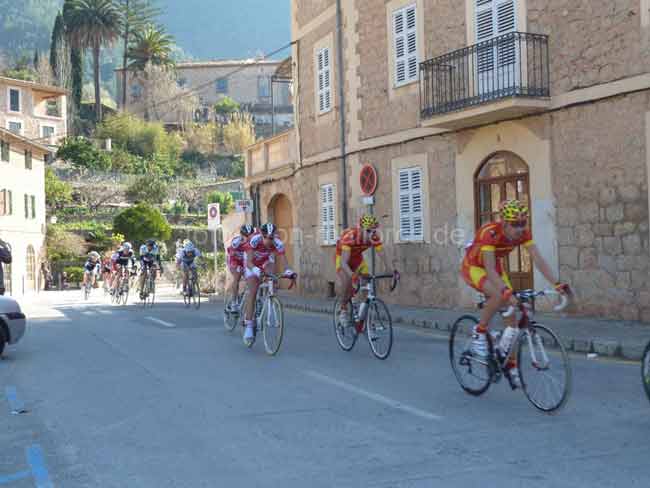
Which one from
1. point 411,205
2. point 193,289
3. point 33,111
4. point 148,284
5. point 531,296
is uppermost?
point 33,111

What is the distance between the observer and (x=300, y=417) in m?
7.48

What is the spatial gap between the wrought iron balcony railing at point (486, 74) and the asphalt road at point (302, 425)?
19.9 ft

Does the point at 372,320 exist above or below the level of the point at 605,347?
above

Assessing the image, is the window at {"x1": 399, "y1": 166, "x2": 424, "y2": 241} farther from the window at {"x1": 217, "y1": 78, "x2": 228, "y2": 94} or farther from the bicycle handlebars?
the window at {"x1": 217, "y1": 78, "x2": 228, "y2": 94}

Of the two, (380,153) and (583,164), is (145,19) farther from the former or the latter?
(583,164)

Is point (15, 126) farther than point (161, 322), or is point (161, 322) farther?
point (15, 126)

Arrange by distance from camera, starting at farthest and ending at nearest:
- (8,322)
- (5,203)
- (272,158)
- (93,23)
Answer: (93,23)
(5,203)
(272,158)
(8,322)

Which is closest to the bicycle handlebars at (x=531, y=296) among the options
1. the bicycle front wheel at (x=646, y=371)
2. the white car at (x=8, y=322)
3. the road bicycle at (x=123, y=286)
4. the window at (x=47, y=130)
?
the bicycle front wheel at (x=646, y=371)

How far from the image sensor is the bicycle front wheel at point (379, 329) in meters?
10.9

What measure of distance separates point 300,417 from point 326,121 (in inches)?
683

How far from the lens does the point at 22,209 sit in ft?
160

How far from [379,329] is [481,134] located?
767cm

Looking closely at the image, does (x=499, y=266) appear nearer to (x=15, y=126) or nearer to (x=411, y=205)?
(x=411, y=205)

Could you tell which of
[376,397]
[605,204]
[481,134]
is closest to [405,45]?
[481,134]
